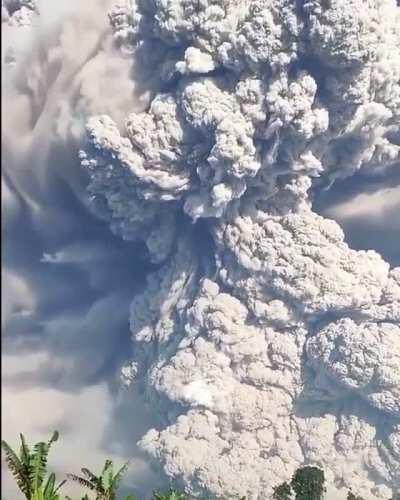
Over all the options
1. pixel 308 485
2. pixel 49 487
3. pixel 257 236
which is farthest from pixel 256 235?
pixel 49 487

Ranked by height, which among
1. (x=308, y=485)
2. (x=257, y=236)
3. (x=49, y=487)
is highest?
(x=257, y=236)

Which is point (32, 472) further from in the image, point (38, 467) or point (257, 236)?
point (257, 236)

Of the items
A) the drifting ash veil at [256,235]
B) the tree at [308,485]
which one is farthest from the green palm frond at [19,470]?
the drifting ash veil at [256,235]

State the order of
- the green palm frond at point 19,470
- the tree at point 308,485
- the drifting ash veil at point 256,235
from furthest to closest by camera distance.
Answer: the drifting ash veil at point 256,235 < the tree at point 308,485 < the green palm frond at point 19,470

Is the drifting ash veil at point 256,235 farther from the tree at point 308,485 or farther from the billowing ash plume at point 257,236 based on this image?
the tree at point 308,485

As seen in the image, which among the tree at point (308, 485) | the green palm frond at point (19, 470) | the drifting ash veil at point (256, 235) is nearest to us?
the green palm frond at point (19, 470)

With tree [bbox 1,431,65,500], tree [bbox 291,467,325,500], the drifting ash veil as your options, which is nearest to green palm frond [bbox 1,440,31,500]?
tree [bbox 1,431,65,500]
